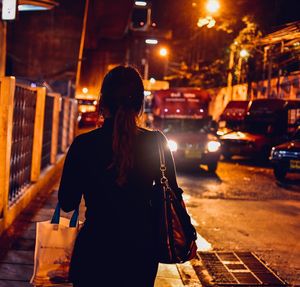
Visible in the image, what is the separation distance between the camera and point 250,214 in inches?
380

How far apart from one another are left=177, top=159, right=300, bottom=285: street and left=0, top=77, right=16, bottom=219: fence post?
9.26ft

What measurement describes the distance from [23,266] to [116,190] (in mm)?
3155

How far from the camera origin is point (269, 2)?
88.6ft

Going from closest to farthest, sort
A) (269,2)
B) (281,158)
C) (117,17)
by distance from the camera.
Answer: (281,158), (269,2), (117,17)

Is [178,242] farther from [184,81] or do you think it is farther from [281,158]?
[184,81]

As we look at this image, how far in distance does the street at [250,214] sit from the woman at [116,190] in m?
3.48

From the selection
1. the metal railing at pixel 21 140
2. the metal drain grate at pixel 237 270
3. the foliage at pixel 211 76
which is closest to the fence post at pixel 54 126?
the metal railing at pixel 21 140

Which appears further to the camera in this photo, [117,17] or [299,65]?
[117,17]

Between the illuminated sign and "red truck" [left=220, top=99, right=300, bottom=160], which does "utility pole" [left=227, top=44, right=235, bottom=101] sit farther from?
the illuminated sign

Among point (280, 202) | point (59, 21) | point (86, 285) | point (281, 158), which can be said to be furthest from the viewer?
point (59, 21)

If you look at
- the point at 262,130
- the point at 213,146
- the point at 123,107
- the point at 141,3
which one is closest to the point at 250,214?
the point at 213,146

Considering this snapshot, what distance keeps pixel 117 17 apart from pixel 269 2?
15524 mm

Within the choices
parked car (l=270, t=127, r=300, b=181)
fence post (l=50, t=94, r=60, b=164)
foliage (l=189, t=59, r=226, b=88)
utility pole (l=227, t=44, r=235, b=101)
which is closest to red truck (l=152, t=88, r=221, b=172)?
parked car (l=270, t=127, r=300, b=181)

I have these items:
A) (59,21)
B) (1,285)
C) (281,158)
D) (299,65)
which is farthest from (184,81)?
(1,285)
